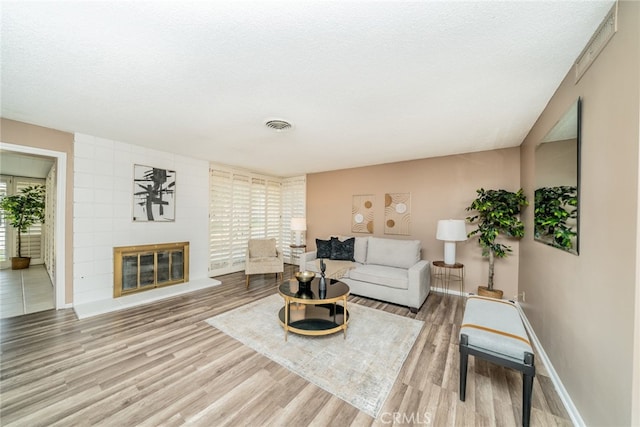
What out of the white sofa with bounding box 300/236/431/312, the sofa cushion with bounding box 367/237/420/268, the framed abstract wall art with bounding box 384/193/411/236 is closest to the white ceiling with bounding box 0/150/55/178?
the white sofa with bounding box 300/236/431/312

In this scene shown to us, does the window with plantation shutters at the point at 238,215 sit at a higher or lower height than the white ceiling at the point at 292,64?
lower

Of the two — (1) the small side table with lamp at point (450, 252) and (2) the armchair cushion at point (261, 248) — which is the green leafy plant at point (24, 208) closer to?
(2) the armchair cushion at point (261, 248)

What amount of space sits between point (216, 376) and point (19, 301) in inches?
152

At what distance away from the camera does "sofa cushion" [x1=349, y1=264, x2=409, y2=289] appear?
3.39 m

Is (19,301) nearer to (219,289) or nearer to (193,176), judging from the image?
(219,289)

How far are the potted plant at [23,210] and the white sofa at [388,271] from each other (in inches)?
269

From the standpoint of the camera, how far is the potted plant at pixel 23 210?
5.40 m

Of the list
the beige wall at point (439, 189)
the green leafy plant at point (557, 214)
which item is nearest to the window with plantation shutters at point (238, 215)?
the beige wall at point (439, 189)

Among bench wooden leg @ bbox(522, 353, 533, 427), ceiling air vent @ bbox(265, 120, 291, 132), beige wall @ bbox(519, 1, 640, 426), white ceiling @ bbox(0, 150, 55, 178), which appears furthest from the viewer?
white ceiling @ bbox(0, 150, 55, 178)

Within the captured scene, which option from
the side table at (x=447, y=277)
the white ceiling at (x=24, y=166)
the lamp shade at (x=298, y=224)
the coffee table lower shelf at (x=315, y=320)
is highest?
the white ceiling at (x=24, y=166)

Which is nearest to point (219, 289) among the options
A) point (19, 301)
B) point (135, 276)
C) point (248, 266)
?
point (248, 266)

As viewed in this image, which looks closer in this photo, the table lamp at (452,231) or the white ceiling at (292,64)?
the white ceiling at (292,64)

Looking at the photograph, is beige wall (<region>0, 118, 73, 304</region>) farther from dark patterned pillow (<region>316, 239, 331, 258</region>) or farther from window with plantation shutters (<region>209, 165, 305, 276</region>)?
dark patterned pillow (<region>316, 239, 331, 258</region>)

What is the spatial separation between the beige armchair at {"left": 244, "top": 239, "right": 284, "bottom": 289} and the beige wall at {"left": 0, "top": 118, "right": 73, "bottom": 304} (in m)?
2.39
